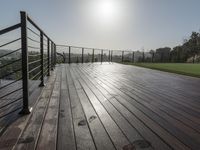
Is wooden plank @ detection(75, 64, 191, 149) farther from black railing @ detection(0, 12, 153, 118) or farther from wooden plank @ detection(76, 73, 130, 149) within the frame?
black railing @ detection(0, 12, 153, 118)

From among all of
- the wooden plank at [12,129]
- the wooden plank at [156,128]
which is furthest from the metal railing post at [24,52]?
the wooden plank at [156,128]

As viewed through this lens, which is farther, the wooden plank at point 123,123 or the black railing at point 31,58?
the black railing at point 31,58

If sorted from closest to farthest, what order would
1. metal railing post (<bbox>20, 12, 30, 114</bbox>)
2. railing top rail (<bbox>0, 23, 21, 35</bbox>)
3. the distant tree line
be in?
railing top rail (<bbox>0, 23, 21, 35</bbox>) < metal railing post (<bbox>20, 12, 30, 114</bbox>) < the distant tree line

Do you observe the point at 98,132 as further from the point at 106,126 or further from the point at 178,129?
the point at 178,129

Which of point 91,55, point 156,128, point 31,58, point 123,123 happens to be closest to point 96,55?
point 91,55

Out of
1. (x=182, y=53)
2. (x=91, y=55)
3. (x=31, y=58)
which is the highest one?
(x=182, y=53)

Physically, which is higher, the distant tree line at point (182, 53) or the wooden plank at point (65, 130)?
the distant tree line at point (182, 53)

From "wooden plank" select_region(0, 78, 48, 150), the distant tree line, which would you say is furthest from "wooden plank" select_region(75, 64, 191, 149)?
the distant tree line

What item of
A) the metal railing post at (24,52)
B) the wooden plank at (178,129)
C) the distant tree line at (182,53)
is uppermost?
the distant tree line at (182,53)

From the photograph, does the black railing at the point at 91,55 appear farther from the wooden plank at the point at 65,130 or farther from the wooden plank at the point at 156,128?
the wooden plank at the point at 156,128

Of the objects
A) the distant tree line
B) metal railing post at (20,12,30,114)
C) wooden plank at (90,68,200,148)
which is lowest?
wooden plank at (90,68,200,148)

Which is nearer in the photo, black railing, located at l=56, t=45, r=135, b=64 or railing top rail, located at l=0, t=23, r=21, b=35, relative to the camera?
railing top rail, located at l=0, t=23, r=21, b=35

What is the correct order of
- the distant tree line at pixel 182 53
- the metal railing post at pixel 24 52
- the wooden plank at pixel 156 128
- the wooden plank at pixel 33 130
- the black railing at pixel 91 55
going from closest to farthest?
the wooden plank at pixel 33 130 < the wooden plank at pixel 156 128 < the metal railing post at pixel 24 52 < the black railing at pixel 91 55 < the distant tree line at pixel 182 53

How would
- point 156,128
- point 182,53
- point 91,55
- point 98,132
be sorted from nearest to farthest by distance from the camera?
point 98,132, point 156,128, point 91,55, point 182,53
